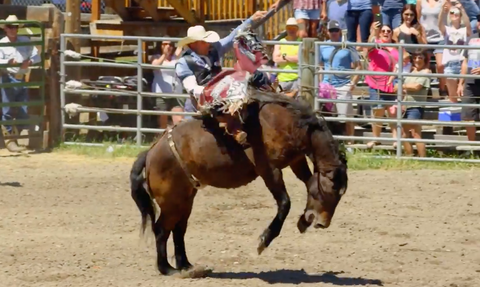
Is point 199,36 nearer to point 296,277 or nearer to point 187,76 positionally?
point 187,76

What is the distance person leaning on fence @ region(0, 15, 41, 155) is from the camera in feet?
42.3

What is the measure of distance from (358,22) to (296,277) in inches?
282

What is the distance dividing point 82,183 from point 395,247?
419 cm

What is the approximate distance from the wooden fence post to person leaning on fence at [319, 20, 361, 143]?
137mm

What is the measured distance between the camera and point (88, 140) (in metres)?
13.3

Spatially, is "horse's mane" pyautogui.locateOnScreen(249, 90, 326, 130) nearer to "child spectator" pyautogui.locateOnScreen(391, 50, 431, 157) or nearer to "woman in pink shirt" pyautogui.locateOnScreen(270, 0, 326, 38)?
"child spectator" pyautogui.locateOnScreen(391, 50, 431, 157)

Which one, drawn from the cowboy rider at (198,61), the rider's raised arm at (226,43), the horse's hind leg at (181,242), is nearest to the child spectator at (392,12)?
the rider's raised arm at (226,43)

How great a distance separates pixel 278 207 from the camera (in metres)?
6.26

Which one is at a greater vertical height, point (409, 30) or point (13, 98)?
point (409, 30)

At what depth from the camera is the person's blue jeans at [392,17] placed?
1277 cm

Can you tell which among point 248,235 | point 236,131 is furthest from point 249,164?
point 248,235

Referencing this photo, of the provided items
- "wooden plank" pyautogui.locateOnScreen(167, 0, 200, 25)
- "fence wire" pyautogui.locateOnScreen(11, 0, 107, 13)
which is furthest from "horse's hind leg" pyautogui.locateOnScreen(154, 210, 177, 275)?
"fence wire" pyautogui.locateOnScreen(11, 0, 107, 13)

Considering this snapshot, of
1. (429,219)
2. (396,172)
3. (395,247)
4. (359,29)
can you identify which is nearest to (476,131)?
(396,172)

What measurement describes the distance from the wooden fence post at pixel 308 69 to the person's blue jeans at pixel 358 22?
139 cm
